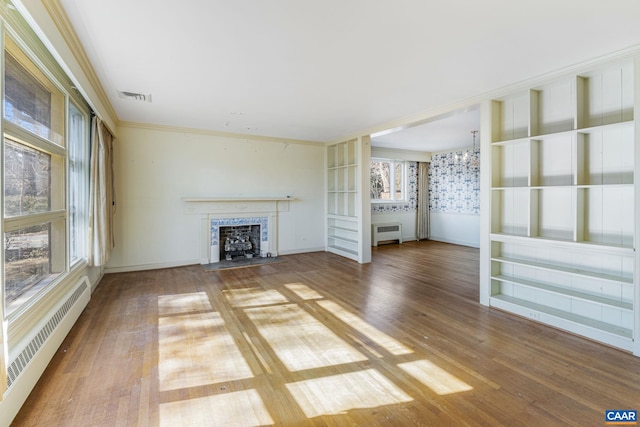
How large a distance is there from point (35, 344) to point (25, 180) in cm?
125

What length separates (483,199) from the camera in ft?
12.4

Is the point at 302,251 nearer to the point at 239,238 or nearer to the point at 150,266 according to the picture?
the point at 239,238

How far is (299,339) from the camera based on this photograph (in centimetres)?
283

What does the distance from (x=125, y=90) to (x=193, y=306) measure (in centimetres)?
275

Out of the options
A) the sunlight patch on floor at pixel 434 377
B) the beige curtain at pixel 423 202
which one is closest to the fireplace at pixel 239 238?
the sunlight patch on floor at pixel 434 377

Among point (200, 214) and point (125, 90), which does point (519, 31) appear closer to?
point (125, 90)

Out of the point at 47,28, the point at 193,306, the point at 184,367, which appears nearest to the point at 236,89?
the point at 47,28

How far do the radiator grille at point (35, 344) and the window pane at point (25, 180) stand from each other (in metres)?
0.92

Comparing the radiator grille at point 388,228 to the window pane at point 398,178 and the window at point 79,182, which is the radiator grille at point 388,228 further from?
the window at point 79,182

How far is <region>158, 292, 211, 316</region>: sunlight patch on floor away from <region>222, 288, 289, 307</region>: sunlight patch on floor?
0.30 m

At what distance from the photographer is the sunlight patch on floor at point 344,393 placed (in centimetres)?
192

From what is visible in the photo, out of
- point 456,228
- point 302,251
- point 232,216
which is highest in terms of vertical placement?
point 232,216

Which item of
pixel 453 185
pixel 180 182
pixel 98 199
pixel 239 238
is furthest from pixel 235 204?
pixel 453 185

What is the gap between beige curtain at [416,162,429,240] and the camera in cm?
909
